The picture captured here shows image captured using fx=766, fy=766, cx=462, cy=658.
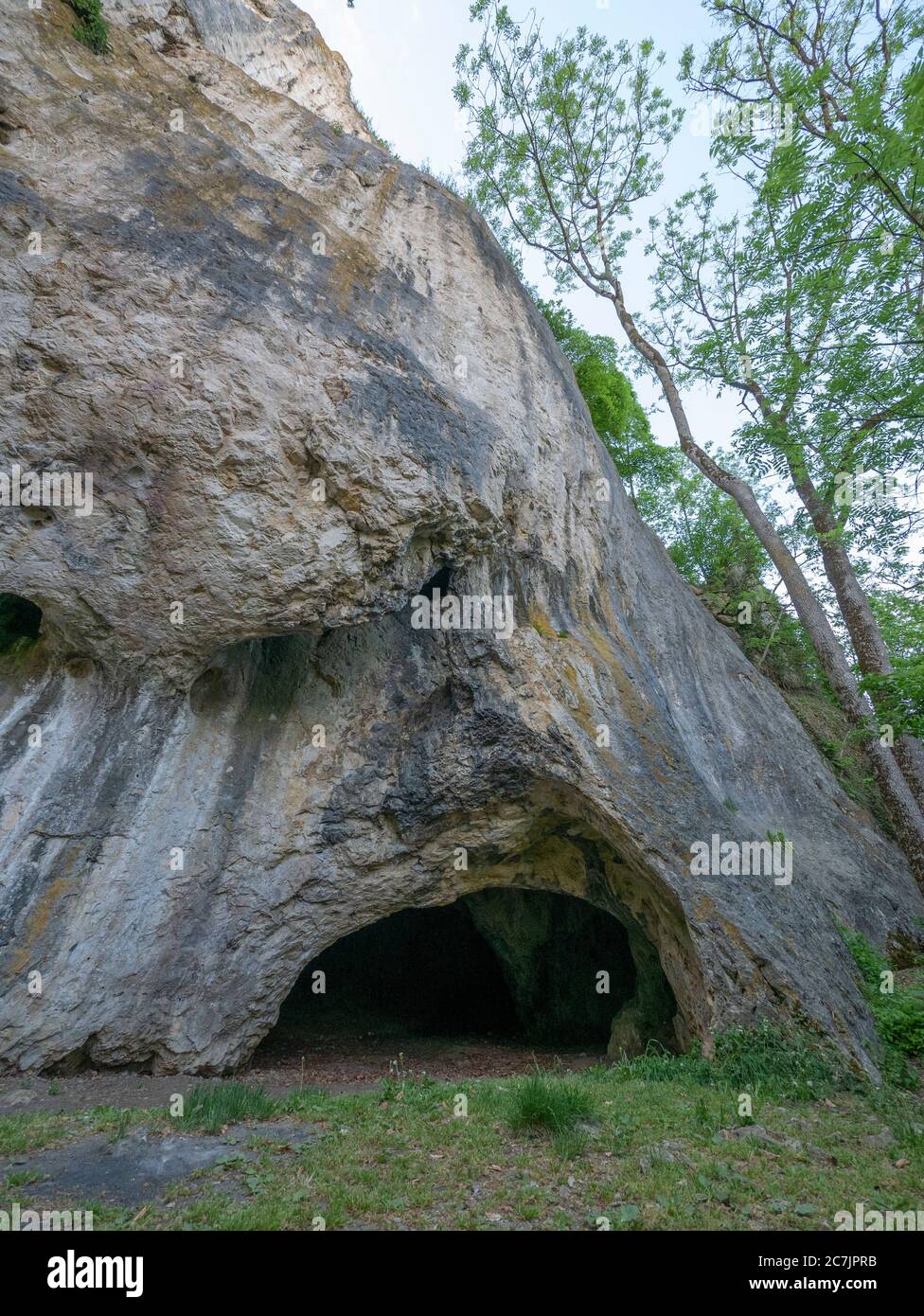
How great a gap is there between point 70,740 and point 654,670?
6959 millimetres

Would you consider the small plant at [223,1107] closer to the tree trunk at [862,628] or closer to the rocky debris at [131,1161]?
the rocky debris at [131,1161]

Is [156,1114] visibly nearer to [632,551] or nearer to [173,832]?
[173,832]

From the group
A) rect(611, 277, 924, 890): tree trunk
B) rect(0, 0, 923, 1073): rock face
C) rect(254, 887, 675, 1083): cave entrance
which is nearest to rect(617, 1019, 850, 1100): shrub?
rect(0, 0, 923, 1073): rock face

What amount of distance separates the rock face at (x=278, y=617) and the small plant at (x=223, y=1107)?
1284mm

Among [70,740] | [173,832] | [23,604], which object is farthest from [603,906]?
[23,604]

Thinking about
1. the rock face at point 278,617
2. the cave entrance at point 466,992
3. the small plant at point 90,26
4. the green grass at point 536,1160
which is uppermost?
the small plant at point 90,26

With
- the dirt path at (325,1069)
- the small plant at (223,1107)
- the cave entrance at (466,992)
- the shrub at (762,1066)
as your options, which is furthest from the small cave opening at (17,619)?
the shrub at (762,1066)

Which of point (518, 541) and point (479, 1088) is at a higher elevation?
point (518, 541)

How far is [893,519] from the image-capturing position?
8.55m

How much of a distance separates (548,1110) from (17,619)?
21.8ft

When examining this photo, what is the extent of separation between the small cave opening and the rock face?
12.9 inches

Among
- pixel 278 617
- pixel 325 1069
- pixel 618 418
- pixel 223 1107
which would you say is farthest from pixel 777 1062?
pixel 618 418

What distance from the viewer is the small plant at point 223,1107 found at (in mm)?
5406

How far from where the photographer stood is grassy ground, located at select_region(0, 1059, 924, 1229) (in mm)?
4137
